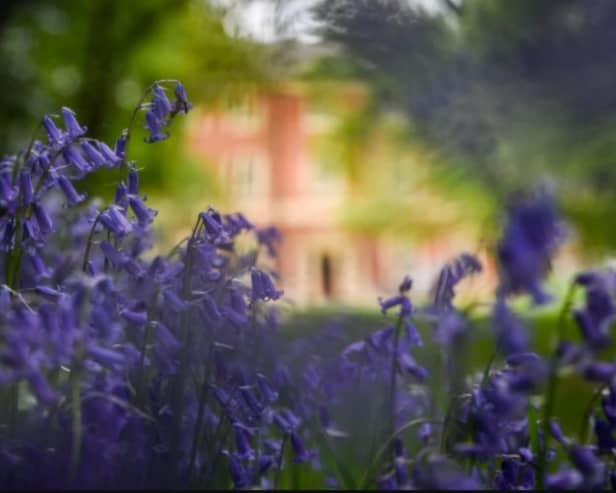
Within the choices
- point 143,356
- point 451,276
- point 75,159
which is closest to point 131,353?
point 143,356

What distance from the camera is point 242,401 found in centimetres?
153

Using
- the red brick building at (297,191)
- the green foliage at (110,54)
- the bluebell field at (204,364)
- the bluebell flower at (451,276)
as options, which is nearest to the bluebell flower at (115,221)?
the bluebell field at (204,364)

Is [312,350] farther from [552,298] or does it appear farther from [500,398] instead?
[552,298]

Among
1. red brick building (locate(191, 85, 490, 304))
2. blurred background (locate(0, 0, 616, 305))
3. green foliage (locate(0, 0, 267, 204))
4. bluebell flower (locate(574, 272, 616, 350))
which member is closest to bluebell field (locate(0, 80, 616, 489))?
bluebell flower (locate(574, 272, 616, 350))

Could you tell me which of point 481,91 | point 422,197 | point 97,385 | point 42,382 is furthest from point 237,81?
point 422,197

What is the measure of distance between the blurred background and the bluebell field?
119 millimetres

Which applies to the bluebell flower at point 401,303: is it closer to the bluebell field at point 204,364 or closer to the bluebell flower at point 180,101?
the bluebell field at point 204,364

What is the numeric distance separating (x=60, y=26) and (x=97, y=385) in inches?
519

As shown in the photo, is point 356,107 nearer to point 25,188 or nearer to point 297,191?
point 25,188

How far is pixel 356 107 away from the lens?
664cm

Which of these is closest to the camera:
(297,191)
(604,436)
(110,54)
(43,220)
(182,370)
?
(604,436)

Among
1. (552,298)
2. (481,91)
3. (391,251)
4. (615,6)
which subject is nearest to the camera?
(552,298)

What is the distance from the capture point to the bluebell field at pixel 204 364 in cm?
101

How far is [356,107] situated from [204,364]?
5.22 m
